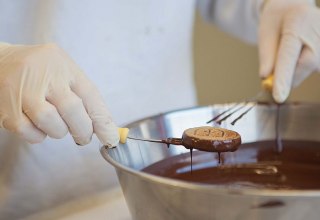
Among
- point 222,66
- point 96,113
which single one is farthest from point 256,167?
point 222,66

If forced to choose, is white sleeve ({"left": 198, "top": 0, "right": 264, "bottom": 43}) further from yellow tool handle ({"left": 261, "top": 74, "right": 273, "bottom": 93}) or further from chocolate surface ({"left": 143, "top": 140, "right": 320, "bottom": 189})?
chocolate surface ({"left": 143, "top": 140, "right": 320, "bottom": 189})

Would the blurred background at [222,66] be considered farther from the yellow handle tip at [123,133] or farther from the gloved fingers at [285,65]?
the yellow handle tip at [123,133]

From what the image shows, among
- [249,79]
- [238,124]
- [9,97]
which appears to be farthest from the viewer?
[249,79]

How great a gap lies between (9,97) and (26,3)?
27cm

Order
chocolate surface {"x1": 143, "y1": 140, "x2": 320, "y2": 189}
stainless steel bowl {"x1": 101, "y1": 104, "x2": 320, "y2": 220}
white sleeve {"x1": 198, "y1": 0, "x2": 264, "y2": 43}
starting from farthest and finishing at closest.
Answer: white sleeve {"x1": 198, "y1": 0, "x2": 264, "y2": 43}
chocolate surface {"x1": 143, "y1": 140, "x2": 320, "y2": 189}
stainless steel bowl {"x1": 101, "y1": 104, "x2": 320, "y2": 220}

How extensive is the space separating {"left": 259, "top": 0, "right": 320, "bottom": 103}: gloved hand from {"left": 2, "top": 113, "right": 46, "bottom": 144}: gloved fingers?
16.0 inches

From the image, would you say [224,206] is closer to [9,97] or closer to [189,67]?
[9,97]

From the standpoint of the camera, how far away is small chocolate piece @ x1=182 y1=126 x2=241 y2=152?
66cm

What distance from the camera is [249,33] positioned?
3.86ft

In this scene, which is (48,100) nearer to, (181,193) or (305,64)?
(181,193)

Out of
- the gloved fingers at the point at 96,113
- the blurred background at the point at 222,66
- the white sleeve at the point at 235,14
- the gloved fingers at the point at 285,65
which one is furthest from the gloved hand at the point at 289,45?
the blurred background at the point at 222,66

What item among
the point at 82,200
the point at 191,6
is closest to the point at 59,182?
the point at 82,200

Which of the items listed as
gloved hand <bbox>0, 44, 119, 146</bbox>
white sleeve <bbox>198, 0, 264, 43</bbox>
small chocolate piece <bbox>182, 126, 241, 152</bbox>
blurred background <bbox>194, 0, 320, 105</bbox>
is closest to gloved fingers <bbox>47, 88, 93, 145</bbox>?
gloved hand <bbox>0, 44, 119, 146</bbox>

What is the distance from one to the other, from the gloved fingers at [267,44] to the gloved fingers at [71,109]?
0.40 m
